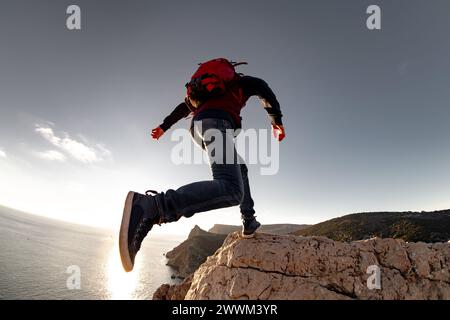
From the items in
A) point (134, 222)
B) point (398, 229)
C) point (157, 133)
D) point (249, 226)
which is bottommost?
point (398, 229)

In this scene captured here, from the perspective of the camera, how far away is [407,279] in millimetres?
3656

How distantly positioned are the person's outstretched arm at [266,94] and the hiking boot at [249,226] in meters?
1.52

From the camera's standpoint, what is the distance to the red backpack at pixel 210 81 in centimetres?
324

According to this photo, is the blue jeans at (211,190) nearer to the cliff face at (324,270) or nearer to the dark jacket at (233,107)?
the dark jacket at (233,107)

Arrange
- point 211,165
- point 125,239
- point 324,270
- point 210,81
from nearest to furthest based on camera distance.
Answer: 1. point 125,239
2. point 211,165
3. point 210,81
4. point 324,270

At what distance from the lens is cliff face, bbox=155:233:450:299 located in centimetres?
348

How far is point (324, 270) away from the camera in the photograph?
3840 mm

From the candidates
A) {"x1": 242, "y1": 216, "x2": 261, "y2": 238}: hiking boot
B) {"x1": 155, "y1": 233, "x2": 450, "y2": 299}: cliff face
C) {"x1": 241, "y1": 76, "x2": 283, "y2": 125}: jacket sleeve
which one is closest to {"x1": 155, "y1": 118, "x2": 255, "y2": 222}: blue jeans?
{"x1": 241, "y1": 76, "x2": 283, "y2": 125}: jacket sleeve

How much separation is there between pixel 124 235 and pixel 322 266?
3069 millimetres

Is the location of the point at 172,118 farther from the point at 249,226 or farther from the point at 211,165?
the point at 249,226

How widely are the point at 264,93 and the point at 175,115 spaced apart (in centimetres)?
162

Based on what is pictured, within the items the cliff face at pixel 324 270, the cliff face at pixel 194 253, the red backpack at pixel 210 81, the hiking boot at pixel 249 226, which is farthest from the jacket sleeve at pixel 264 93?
the cliff face at pixel 194 253

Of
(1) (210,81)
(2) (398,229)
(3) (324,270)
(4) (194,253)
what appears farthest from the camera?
(4) (194,253)

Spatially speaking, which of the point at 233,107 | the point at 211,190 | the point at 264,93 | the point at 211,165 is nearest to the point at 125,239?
the point at 211,190
